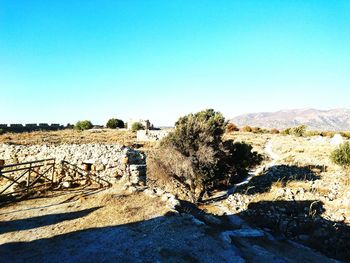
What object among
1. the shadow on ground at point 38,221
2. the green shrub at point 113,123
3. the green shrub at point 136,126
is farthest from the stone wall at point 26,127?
the shadow on ground at point 38,221

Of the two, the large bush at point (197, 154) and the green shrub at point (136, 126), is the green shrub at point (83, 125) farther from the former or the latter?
the large bush at point (197, 154)

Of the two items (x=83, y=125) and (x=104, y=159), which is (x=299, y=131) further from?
(x=104, y=159)

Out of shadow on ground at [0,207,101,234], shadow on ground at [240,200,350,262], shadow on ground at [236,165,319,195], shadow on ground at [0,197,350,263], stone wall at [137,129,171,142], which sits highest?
stone wall at [137,129,171,142]

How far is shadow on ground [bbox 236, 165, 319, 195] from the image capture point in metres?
24.4

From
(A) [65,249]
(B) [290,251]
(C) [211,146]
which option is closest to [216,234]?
(B) [290,251]

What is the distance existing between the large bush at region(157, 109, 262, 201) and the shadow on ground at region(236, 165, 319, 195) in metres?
2.40

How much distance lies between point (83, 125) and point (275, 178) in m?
52.1

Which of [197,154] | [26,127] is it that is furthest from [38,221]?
[26,127]

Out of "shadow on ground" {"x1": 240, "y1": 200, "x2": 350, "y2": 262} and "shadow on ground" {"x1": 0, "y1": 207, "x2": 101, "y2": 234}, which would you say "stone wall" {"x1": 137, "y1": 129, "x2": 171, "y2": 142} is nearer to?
"shadow on ground" {"x1": 240, "y1": 200, "x2": 350, "y2": 262}

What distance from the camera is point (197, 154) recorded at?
75.3ft

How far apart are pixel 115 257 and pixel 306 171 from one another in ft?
81.6

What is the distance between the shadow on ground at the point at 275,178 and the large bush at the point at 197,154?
240 centimetres

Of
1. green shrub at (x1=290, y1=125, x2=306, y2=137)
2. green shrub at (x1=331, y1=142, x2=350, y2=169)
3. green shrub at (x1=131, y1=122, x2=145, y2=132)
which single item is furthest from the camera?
green shrub at (x1=290, y1=125, x2=306, y2=137)

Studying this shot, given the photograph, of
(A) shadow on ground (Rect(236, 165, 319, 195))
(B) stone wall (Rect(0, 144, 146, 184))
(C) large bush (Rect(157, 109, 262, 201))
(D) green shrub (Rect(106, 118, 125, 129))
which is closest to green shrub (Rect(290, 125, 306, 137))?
(D) green shrub (Rect(106, 118, 125, 129))
